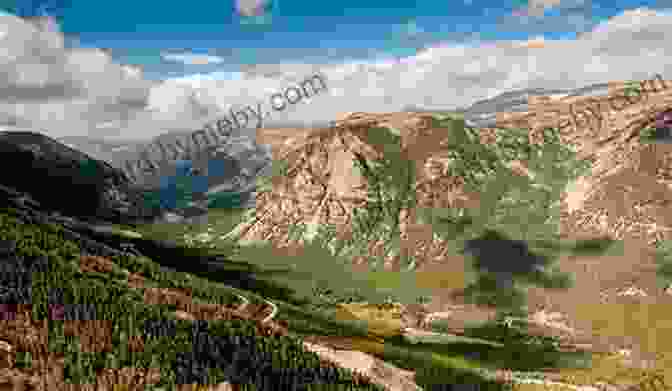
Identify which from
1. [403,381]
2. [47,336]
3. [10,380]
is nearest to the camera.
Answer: [10,380]

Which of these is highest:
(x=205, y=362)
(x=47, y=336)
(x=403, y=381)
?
(x=47, y=336)

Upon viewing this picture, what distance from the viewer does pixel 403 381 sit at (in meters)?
200

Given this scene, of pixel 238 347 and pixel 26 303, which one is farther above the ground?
pixel 26 303

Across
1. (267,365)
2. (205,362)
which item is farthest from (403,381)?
(205,362)

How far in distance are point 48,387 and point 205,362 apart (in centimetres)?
4720

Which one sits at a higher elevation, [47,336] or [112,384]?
[47,336]

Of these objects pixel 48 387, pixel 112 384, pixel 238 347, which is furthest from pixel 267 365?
pixel 48 387

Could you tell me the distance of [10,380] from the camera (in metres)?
136

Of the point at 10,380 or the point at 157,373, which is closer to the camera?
the point at 10,380

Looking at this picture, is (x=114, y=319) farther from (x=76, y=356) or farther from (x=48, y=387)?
(x=48, y=387)

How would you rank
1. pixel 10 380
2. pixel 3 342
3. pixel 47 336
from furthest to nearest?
pixel 47 336
pixel 3 342
pixel 10 380

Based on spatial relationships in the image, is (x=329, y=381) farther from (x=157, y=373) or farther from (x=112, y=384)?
(x=112, y=384)

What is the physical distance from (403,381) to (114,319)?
108 meters

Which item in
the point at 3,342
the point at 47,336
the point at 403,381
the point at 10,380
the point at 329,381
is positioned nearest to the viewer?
the point at 10,380
